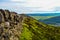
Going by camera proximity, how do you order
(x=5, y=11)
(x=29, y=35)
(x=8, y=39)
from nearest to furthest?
(x=8, y=39) < (x=5, y=11) < (x=29, y=35)

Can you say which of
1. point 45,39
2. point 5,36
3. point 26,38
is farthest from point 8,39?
point 45,39

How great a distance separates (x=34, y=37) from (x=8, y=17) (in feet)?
118

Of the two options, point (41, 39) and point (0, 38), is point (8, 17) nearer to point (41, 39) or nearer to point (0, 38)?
point (41, 39)

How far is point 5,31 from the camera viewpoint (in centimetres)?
11912

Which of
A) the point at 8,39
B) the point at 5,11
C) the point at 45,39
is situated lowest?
the point at 45,39

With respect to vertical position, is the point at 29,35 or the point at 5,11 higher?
the point at 5,11

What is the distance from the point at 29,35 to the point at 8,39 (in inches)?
2915

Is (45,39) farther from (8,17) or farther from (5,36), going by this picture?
(5,36)

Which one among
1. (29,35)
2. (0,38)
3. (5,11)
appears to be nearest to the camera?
(0,38)

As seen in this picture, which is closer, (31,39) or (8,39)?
(8,39)

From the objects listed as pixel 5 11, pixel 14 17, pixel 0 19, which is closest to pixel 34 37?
pixel 14 17

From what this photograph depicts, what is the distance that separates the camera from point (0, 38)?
111m

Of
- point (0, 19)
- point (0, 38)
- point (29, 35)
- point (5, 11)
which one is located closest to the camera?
point (0, 38)

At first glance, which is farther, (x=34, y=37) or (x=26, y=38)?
(x=34, y=37)
